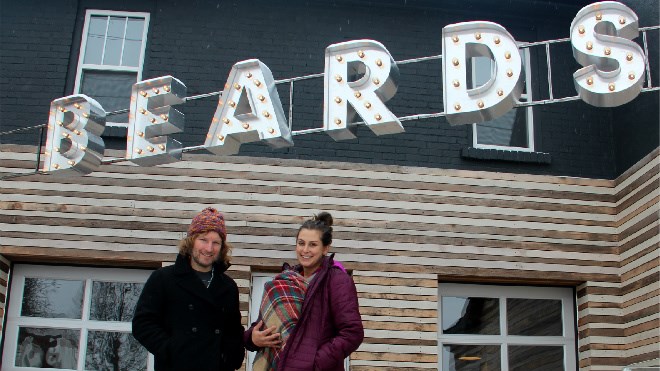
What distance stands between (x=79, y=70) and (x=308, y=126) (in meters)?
2.44

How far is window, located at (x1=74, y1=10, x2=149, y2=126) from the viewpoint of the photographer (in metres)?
9.02

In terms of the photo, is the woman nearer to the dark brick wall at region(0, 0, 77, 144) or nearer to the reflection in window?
the dark brick wall at region(0, 0, 77, 144)

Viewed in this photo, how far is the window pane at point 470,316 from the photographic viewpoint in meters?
8.55

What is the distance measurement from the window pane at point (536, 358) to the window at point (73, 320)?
11.5ft

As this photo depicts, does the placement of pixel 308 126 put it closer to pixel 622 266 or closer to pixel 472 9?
pixel 472 9

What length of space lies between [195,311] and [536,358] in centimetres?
474

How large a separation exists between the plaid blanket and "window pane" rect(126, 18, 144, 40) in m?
5.06

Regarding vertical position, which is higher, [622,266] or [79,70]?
[79,70]

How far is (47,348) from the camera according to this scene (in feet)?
26.7

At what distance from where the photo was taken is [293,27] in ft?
30.3

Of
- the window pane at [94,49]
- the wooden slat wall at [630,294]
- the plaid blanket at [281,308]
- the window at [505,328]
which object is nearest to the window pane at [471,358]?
the window at [505,328]

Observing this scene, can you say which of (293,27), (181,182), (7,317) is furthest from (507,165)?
(7,317)

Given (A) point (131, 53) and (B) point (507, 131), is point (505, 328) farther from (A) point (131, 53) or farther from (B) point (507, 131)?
(A) point (131, 53)

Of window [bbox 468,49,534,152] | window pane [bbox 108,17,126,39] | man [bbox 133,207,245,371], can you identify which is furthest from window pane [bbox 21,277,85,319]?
window [bbox 468,49,534,152]
